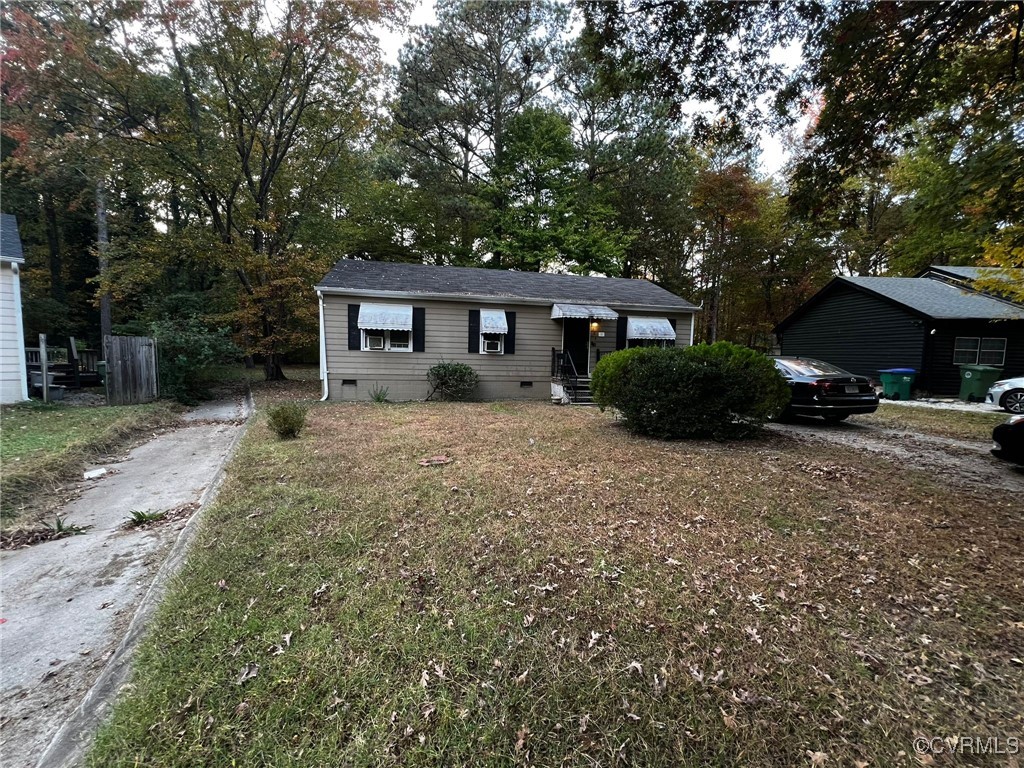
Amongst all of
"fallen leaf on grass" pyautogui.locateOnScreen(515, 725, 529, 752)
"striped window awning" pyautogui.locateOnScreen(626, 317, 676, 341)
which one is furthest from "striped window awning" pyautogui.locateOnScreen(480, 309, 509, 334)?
"fallen leaf on grass" pyautogui.locateOnScreen(515, 725, 529, 752)

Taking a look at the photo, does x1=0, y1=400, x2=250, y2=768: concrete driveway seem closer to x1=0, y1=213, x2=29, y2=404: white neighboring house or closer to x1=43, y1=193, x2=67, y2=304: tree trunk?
x1=0, y1=213, x2=29, y2=404: white neighboring house

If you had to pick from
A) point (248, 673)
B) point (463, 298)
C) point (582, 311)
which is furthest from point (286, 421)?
point (582, 311)

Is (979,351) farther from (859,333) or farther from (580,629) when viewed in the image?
(580,629)

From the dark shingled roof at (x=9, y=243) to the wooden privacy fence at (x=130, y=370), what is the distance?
83.8 inches

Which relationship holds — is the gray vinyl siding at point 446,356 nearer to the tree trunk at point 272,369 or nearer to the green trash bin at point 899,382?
the tree trunk at point 272,369

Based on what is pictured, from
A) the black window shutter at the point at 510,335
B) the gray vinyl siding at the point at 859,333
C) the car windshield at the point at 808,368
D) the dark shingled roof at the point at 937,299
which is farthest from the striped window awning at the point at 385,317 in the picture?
the gray vinyl siding at the point at 859,333

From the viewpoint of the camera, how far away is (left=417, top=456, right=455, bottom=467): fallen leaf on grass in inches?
211

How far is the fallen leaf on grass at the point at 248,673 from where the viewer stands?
1.97 meters

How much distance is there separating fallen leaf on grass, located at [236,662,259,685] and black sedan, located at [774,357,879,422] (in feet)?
30.4

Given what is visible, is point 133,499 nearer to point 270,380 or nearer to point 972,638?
point 972,638

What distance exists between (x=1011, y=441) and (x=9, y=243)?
1861cm

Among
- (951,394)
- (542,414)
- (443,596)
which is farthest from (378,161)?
(951,394)

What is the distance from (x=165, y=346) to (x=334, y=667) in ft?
39.2

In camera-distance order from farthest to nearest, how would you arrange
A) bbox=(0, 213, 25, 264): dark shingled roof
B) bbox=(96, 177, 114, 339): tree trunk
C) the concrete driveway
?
bbox=(96, 177, 114, 339): tree trunk → bbox=(0, 213, 25, 264): dark shingled roof → the concrete driveway
